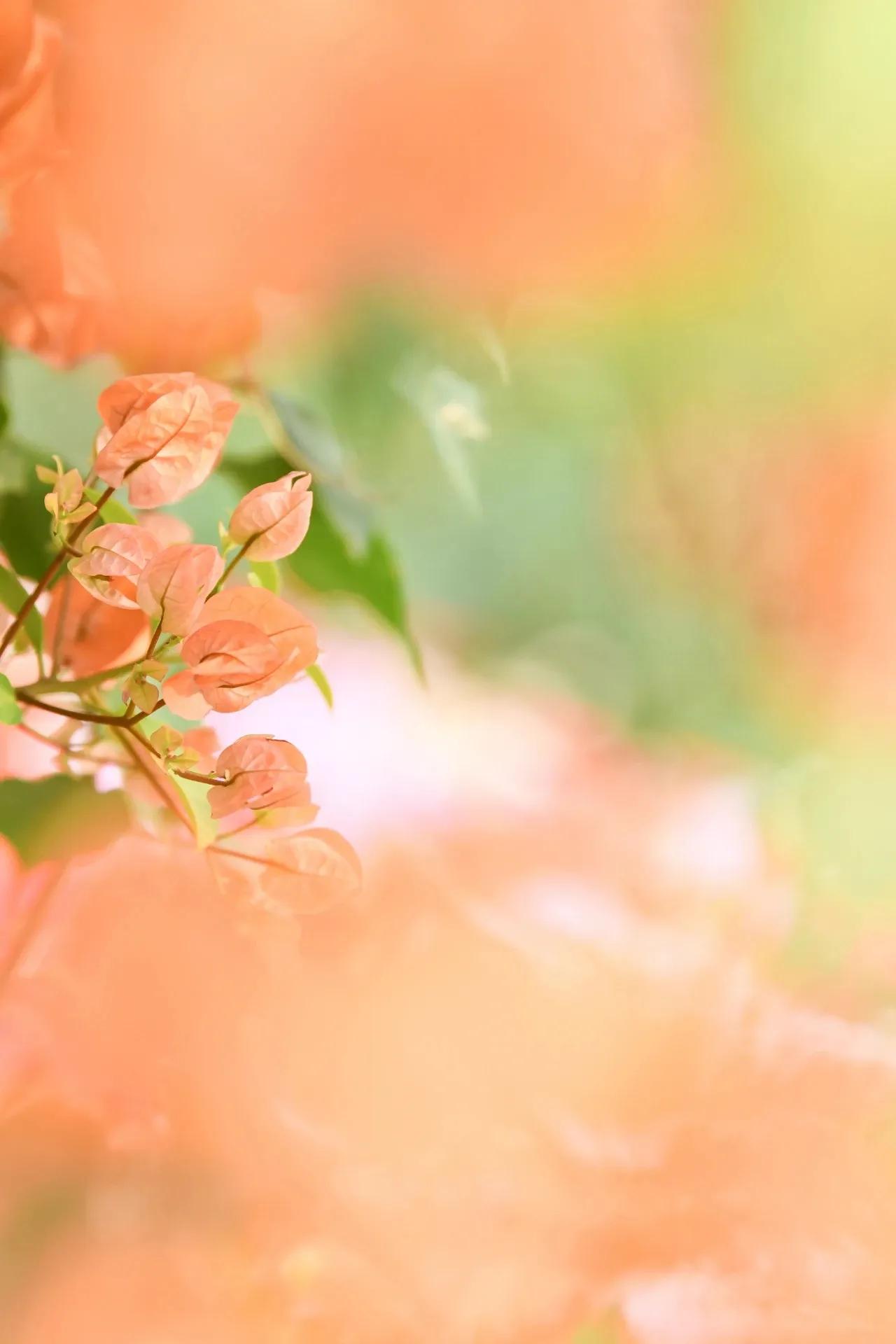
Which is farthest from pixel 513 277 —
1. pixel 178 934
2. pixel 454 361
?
pixel 178 934

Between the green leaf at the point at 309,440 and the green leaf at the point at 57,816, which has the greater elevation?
the green leaf at the point at 309,440

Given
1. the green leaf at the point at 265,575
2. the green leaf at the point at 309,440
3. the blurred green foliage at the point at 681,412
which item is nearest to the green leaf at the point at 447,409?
the blurred green foliage at the point at 681,412

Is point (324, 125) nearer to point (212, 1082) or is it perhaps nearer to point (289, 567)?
point (289, 567)

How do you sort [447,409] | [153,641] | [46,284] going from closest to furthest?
[153,641] < [46,284] < [447,409]

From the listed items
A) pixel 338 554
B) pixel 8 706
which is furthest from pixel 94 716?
pixel 338 554

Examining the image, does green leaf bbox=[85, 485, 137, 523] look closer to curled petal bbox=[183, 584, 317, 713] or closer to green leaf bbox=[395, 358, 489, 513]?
curled petal bbox=[183, 584, 317, 713]

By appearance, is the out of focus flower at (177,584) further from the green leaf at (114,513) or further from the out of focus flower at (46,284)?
the out of focus flower at (46,284)

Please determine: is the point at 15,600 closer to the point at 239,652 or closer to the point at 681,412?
the point at 239,652
